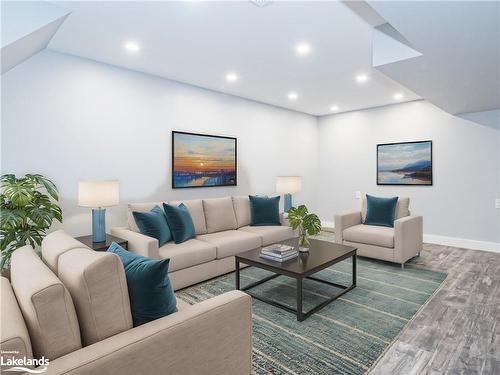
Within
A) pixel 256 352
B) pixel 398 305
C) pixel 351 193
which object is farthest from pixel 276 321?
pixel 351 193

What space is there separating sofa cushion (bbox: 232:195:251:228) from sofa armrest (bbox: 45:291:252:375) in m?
2.86

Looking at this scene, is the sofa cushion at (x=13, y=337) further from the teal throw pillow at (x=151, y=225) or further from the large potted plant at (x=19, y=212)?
the teal throw pillow at (x=151, y=225)

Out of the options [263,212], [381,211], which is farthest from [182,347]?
[381,211]

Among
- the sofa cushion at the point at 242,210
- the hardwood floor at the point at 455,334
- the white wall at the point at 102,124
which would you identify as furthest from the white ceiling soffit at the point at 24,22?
the hardwood floor at the point at 455,334

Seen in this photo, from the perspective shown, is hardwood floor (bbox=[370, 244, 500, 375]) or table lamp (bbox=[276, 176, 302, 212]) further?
table lamp (bbox=[276, 176, 302, 212])

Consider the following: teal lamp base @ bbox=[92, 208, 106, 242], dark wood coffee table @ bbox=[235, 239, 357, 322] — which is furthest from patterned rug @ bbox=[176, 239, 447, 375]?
teal lamp base @ bbox=[92, 208, 106, 242]

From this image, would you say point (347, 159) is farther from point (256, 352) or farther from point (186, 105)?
point (256, 352)

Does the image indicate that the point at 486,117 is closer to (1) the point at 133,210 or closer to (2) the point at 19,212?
(1) the point at 133,210

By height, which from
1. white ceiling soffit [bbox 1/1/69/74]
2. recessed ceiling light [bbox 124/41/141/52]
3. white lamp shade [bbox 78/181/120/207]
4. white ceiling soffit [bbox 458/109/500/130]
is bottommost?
white lamp shade [bbox 78/181/120/207]

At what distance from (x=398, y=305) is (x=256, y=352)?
1495 millimetres

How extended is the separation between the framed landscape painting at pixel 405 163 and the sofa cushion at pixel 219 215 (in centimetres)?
324

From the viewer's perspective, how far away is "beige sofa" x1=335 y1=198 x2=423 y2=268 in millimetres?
3752

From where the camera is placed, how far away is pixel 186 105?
436 centimetres

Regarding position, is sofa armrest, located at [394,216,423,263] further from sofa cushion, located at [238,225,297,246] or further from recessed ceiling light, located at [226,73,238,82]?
recessed ceiling light, located at [226,73,238,82]
